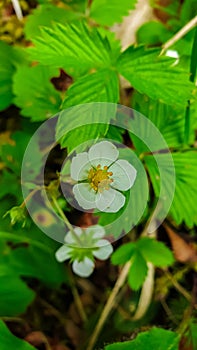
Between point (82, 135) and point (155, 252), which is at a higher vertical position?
point (82, 135)

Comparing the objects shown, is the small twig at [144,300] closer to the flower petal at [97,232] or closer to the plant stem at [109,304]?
the plant stem at [109,304]

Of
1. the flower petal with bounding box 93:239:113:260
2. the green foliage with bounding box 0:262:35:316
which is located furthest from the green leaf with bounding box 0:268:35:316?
the flower petal with bounding box 93:239:113:260

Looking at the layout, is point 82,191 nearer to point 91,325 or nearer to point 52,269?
point 52,269

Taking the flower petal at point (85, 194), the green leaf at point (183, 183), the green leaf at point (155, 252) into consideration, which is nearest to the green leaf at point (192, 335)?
the green leaf at point (155, 252)

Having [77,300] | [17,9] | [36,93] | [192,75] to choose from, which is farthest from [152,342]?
[17,9]

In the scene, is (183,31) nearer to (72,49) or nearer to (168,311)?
(72,49)
